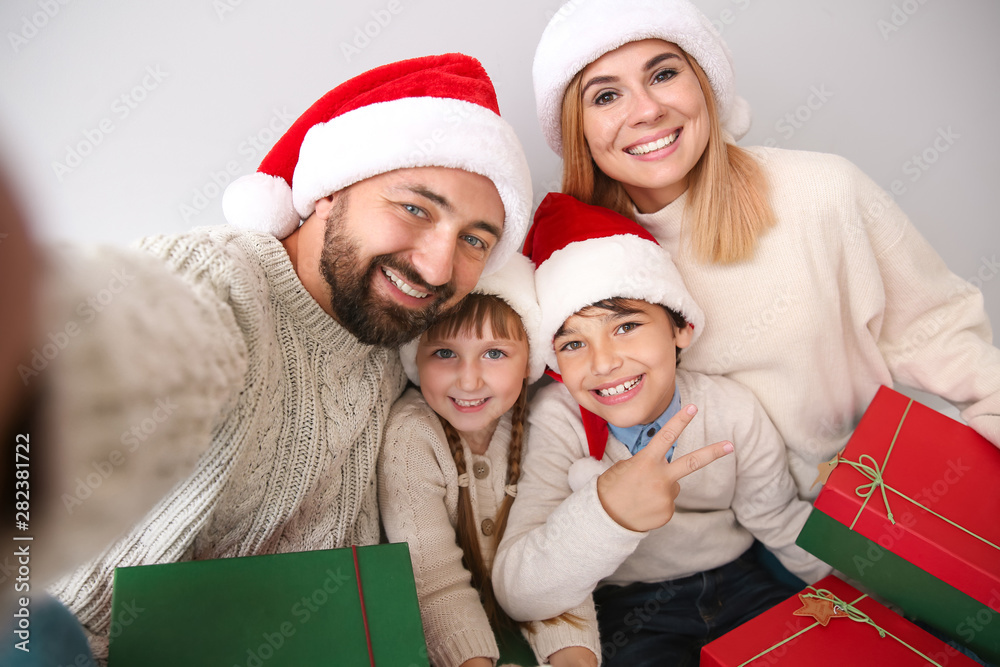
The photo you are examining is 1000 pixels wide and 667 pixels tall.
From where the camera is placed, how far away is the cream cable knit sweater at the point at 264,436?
1.01m

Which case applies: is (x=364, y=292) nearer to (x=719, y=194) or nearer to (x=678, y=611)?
(x=719, y=194)

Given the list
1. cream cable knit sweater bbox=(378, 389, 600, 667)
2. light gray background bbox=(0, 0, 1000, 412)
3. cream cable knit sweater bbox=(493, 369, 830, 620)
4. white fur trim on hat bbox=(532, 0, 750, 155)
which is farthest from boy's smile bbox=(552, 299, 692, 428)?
light gray background bbox=(0, 0, 1000, 412)

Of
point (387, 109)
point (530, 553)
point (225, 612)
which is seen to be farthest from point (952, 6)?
point (225, 612)

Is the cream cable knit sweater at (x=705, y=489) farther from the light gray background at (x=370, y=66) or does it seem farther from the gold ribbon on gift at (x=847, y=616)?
the light gray background at (x=370, y=66)

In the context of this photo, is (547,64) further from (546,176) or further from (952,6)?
(952,6)

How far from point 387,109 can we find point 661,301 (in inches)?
26.2

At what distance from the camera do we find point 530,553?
4.29 ft

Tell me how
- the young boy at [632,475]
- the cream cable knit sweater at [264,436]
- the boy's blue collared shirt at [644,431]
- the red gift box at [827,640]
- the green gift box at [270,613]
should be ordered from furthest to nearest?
the boy's blue collared shirt at [644,431] → the young boy at [632,475] → the red gift box at [827,640] → the cream cable knit sweater at [264,436] → the green gift box at [270,613]

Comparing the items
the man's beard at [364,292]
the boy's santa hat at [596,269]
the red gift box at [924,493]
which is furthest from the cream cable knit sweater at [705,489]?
the man's beard at [364,292]

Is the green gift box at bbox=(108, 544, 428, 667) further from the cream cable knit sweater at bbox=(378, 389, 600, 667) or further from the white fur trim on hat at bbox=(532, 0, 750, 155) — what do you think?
the white fur trim on hat at bbox=(532, 0, 750, 155)

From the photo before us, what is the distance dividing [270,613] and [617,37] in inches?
49.4

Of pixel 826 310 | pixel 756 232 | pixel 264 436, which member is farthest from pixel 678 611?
pixel 264 436

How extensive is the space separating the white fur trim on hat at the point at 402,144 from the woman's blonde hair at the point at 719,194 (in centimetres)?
33

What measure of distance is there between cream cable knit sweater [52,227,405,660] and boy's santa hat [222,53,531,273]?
12 cm
